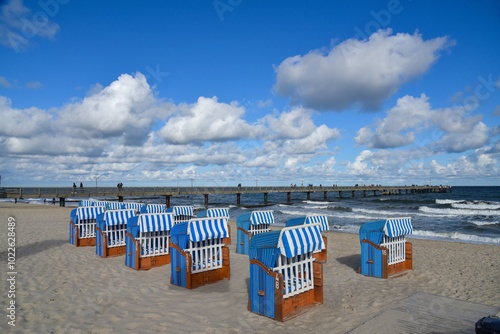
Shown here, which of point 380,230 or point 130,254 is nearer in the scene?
point 380,230

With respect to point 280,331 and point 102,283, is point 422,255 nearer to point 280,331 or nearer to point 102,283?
point 280,331

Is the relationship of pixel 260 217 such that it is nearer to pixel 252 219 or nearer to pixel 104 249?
pixel 252 219

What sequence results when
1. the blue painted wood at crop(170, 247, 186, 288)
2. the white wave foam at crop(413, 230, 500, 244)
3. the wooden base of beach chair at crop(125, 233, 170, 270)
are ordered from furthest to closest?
1. the white wave foam at crop(413, 230, 500, 244)
2. the wooden base of beach chair at crop(125, 233, 170, 270)
3. the blue painted wood at crop(170, 247, 186, 288)

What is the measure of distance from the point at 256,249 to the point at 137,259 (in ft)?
17.0

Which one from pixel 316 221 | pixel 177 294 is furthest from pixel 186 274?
pixel 316 221

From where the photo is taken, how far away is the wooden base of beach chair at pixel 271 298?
20.2 feet

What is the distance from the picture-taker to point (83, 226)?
45.1 feet

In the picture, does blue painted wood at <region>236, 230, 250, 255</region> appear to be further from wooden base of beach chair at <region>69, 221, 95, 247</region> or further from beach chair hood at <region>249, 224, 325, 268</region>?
beach chair hood at <region>249, 224, 325, 268</region>

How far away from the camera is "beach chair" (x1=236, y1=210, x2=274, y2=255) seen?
43.7 feet

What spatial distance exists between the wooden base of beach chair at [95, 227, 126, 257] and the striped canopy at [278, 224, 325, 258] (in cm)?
812

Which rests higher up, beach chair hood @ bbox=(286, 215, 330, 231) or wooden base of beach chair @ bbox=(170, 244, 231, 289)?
beach chair hood @ bbox=(286, 215, 330, 231)

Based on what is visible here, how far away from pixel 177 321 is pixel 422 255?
11.3 m

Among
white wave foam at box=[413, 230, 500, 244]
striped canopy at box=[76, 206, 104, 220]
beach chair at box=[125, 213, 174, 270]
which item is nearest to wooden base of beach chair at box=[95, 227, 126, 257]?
beach chair at box=[125, 213, 174, 270]

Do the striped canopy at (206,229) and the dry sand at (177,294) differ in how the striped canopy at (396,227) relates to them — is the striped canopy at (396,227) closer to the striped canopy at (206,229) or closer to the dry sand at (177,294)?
the dry sand at (177,294)
